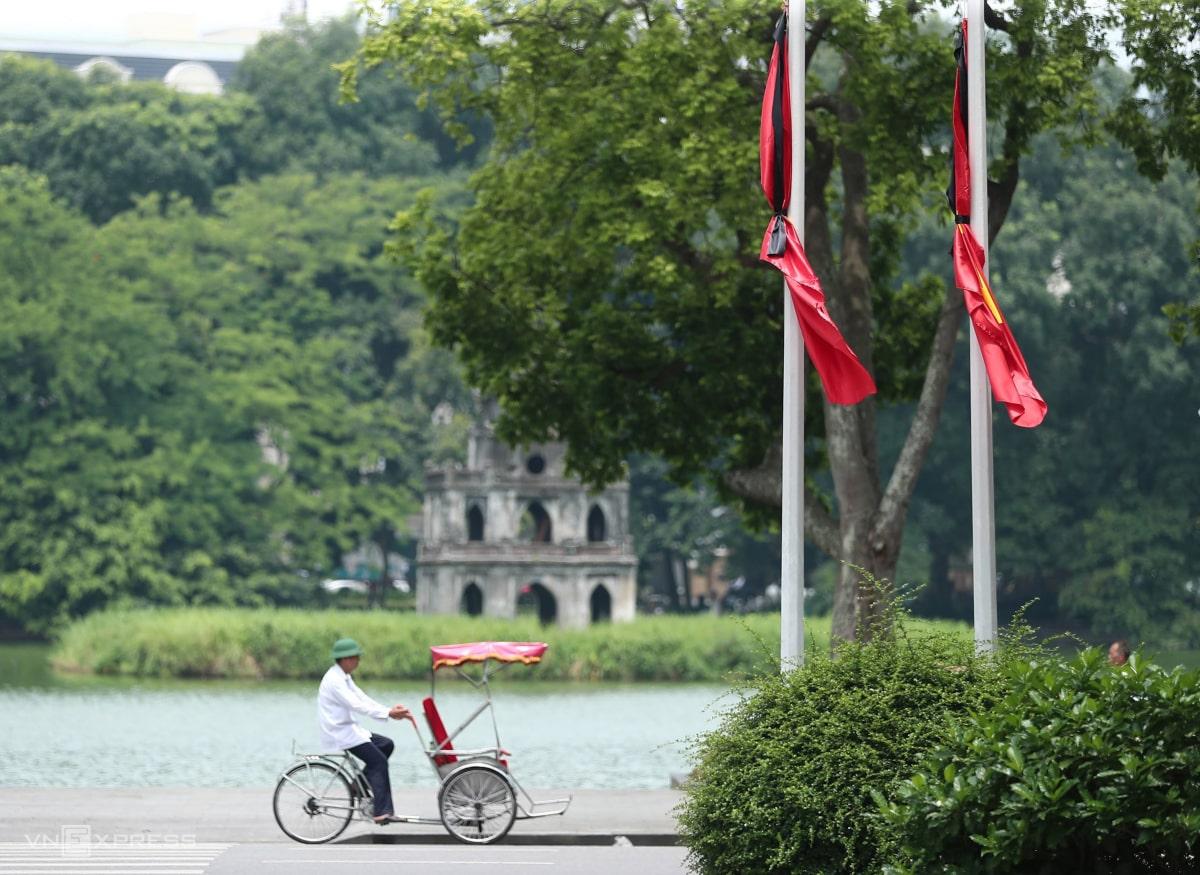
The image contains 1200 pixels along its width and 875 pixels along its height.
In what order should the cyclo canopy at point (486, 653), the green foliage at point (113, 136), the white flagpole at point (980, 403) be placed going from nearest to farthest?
the white flagpole at point (980, 403), the cyclo canopy at point (486, 653), the green foliage at point (113, 136)

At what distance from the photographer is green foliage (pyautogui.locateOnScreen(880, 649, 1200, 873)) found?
32.1ft

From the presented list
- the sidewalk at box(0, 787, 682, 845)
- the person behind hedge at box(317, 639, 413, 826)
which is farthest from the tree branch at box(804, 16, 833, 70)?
the person behind hedge at box(317, 639, 413, 826)

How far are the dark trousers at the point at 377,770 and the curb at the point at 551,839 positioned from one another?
0.37 m

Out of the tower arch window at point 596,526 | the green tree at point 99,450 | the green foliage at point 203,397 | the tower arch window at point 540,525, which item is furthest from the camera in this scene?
the tower arch window at point 596,526

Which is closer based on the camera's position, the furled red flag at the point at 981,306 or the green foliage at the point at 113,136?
the furled red flag at the point at 981,306

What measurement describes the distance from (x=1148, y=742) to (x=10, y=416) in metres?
66.2

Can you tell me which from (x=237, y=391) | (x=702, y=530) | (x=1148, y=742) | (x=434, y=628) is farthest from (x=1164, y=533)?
(x=1148, y=742)

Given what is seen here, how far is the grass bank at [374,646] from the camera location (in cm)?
5794

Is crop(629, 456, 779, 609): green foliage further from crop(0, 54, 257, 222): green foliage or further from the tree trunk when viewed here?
the tree trunk

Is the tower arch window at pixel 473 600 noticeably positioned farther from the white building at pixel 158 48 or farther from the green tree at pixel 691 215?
the white building at pixel 158 48

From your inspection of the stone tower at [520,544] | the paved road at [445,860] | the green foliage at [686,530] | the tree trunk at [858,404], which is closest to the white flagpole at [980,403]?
the paved road at [445,860]

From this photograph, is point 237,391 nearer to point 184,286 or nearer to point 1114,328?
point 184,286

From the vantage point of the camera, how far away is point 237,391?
75.1 m

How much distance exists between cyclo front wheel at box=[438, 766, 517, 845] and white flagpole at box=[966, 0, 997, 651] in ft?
13.8
